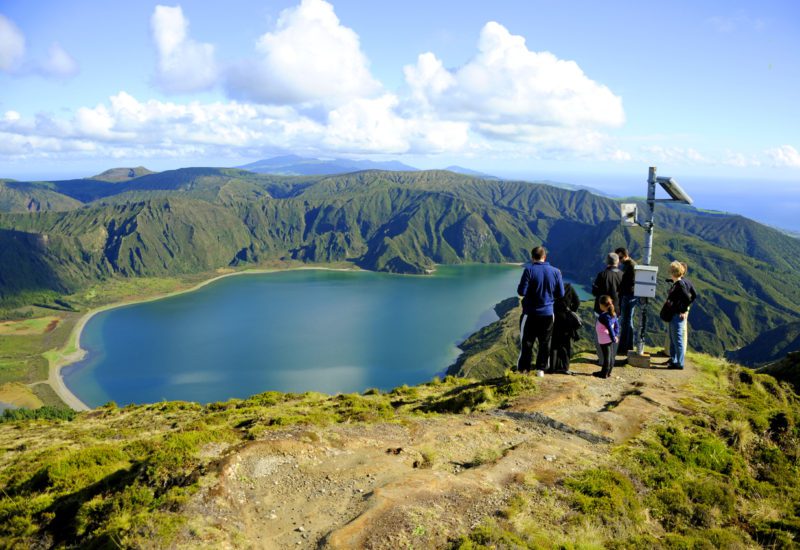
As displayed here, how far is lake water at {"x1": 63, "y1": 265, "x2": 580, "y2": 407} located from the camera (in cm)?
11000

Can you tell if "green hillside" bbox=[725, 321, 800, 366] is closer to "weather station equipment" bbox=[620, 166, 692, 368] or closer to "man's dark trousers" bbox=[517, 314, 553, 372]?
"weather station equipment" bbox=[620, 166, 692, 368]

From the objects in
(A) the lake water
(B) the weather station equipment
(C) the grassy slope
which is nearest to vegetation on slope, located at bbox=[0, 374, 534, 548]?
(C) the grassy slope

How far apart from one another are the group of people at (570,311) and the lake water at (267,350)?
295ft

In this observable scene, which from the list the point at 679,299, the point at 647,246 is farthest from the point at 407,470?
the point at 647,246

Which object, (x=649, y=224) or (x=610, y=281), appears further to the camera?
(x=649, y=224)

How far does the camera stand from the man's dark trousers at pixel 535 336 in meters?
13.3

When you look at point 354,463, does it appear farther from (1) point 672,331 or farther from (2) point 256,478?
(1) point 672,331

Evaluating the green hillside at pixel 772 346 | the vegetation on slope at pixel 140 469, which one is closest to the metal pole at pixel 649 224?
the vegetation on slope at pixel 140 469

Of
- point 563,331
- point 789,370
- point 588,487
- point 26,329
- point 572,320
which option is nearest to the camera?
point 588,487

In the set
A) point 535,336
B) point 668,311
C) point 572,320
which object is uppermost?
point 668,311

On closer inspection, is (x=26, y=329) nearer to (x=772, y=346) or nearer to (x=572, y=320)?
(x=572, y=320)

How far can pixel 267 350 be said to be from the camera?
135375mm

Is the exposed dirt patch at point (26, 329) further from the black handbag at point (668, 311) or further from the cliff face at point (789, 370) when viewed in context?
the cliff face at point (789, 370)

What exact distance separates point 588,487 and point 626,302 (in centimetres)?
948
